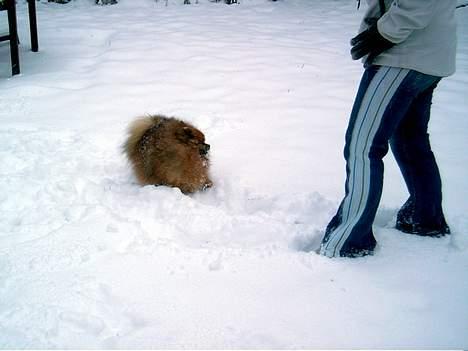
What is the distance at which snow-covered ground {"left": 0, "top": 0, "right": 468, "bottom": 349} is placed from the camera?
1591 mm

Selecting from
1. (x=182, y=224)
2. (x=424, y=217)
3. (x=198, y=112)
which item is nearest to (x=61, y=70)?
(x=198, y=112)

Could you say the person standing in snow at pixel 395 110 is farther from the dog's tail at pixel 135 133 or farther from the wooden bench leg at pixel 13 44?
the wooden bench leg at pixel 13 44

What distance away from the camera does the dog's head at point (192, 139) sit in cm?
287

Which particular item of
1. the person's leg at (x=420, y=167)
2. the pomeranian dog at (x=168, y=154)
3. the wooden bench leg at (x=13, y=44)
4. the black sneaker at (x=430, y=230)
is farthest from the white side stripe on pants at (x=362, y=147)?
the wooden bench leg at (x=13, y=44)

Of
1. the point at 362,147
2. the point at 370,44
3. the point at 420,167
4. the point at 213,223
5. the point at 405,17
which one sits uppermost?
the point at 405,17

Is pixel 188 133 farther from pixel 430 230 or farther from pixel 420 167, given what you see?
pixel 430 230

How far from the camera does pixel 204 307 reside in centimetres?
169

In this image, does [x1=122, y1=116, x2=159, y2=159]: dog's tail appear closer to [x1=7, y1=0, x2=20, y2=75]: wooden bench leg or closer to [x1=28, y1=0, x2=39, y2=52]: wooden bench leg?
[x1=7, y1=0, x2=20, y2=75]: wooden bench leg

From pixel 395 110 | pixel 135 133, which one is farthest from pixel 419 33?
pixel 135 133

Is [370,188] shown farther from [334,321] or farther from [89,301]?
[89,301]

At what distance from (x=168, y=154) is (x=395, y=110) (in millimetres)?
1564

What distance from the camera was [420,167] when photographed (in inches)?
82.0

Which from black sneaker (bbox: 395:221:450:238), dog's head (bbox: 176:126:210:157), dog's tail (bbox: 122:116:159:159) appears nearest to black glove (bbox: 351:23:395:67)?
black sneaker (bbox: 395:221:450:238)

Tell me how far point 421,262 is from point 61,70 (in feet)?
15.8
